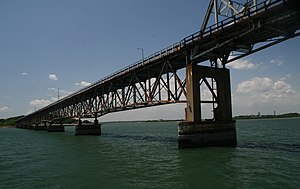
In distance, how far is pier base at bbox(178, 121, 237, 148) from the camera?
28.1 m

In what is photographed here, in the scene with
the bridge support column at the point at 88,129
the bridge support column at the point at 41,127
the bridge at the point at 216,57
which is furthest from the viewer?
the bridge support column at the point at 41,127

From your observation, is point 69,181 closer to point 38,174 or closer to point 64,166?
point 38,174

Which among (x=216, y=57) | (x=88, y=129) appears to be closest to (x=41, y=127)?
(x=88, y=129)

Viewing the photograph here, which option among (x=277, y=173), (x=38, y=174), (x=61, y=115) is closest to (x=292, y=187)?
(x=277, y=173)

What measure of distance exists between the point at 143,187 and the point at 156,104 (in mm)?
27573

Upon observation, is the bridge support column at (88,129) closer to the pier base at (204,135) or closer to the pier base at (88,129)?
the pier base at (88,129)

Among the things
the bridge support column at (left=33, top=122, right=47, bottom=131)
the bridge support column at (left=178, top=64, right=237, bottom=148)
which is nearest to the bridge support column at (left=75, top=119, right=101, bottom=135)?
the bridge support column at (left=178, top=64, right=237, bottom=148)

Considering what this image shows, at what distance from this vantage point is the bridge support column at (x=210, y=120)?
28250 mm

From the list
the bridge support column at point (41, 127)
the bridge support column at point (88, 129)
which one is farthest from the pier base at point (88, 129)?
the bridge support column at point (41, 127)

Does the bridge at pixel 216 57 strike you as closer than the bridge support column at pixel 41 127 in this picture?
Yes

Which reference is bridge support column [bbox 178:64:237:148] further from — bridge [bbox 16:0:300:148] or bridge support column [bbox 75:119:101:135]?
bridge support column [bbox 75:119:101:135]

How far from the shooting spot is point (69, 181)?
15.1m

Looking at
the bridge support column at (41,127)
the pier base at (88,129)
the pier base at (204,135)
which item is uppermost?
the pier base at (204,135)

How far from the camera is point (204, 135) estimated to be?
28.7 m
